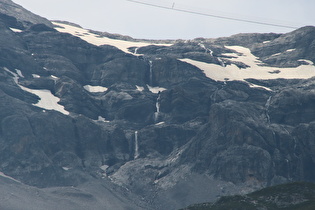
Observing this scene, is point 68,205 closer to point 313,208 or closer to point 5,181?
point 5,181

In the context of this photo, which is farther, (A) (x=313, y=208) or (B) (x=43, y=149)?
(B) (x=43, y=149)

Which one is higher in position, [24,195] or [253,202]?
[253,202]

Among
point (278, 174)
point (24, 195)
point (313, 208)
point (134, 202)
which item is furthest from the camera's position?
point (278, 174)

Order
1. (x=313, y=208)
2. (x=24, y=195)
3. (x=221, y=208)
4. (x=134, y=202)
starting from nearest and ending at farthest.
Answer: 1. (x=313, y=208)
2. (x=221, y=208)
3. (x=24, y=195)
4. (x=134, y=202)

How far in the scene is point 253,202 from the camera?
125 metres

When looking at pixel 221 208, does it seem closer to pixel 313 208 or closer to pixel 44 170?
pixel 313 208

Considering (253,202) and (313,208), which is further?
(253,202)

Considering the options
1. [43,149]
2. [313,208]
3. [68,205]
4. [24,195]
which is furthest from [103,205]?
[313,208]

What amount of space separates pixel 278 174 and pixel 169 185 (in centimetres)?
3119

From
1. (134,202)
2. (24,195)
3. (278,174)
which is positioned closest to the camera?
(24,195)

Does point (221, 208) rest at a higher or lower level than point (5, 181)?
higher

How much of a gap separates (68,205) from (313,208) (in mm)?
73732

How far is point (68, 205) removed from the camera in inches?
6663

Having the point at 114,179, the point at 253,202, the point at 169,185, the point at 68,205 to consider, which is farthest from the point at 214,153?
the point at 253,202
